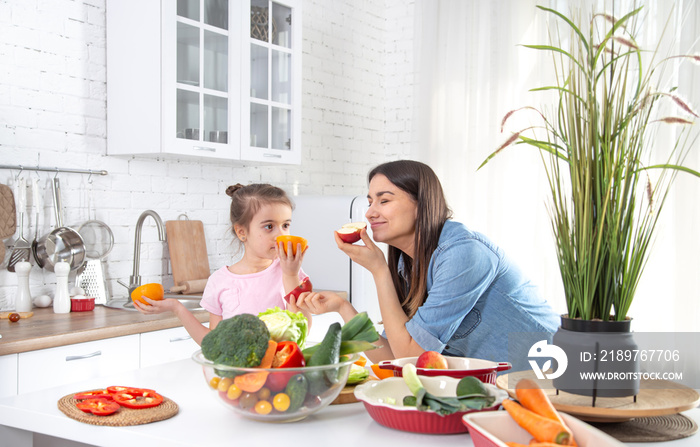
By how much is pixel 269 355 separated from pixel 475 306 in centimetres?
92

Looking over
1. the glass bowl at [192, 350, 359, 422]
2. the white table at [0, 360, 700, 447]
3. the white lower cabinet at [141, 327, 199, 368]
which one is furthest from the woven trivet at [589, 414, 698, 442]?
the white lower cabinet at [141, 327, 199, 368]

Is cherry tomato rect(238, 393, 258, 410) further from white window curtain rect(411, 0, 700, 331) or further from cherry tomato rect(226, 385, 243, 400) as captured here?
white window curtain rect(411, 0, 700, 331)

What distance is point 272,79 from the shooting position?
3.66 meters

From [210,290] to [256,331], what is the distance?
1.34m

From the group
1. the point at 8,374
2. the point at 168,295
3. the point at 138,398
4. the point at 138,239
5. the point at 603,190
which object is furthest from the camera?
the point at 168,295

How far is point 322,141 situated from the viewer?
457 cm

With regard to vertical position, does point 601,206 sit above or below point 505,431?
above

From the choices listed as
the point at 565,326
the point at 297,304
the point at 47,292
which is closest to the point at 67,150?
the point at 47,292

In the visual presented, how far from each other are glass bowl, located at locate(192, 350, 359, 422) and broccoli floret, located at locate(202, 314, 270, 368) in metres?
0.02

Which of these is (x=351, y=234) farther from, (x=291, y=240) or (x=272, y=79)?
(x=272, y=79)

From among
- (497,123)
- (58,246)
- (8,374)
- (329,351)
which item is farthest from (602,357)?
(497,123)

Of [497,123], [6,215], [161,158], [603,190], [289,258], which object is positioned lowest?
[289,258]

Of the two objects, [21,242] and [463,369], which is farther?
[21,242]

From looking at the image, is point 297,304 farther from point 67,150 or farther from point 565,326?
point 67,150
